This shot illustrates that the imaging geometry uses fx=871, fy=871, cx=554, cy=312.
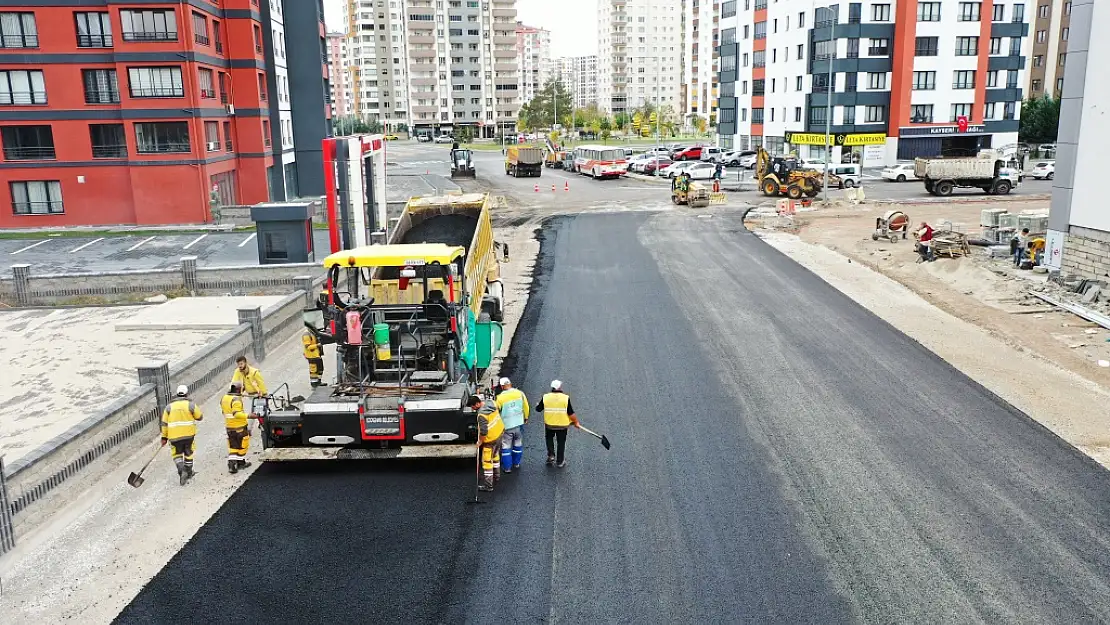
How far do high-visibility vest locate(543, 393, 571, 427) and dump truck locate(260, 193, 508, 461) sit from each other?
1.06 meters

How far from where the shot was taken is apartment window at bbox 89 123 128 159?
40.3 metres

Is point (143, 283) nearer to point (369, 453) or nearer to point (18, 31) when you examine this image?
point (369, 453)

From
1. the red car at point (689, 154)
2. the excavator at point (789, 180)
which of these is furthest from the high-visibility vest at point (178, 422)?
the red car at point (689, 154)

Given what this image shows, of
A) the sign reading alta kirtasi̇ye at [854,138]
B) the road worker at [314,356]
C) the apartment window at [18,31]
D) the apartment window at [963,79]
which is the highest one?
the apartment window at [18,31]

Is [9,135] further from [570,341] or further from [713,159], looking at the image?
[713,159]

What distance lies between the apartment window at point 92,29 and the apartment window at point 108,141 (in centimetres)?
360

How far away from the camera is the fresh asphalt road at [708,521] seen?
8852mm

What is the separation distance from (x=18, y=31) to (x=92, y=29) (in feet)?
10.0

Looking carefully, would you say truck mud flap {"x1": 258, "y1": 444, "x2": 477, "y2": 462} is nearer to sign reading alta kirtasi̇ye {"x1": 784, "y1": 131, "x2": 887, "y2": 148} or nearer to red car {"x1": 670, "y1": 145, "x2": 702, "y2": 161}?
sign reading alta kirtasi̇ye {"x1": 784, "y1": 131, "x2": 887, "y2": 148}

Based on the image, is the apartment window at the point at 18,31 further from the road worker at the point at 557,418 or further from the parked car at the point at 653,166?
the parked car at the point at 653,166

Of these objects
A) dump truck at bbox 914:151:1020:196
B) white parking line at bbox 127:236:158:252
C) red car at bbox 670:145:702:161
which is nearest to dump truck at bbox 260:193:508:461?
white parking line at bbox 127:236:158:252

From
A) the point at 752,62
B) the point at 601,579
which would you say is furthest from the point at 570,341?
the point at 752,62

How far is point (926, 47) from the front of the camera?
220 ft

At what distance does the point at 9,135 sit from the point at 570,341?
34.3 metres
